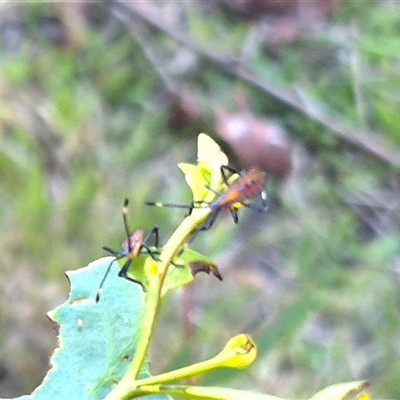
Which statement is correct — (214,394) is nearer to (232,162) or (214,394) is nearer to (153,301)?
(153,301)

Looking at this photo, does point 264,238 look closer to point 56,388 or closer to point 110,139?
point 110,139

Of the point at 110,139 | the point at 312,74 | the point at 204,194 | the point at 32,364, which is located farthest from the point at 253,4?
the point at 204,194

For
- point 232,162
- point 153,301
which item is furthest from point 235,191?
point 232,162

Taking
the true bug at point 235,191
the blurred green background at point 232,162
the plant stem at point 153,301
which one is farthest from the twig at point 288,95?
the plant stem at point 153,301

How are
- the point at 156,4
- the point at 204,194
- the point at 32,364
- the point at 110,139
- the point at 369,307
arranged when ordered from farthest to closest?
1. the point at 156,4
2. the point at 110,139
3. the point at 369,307
4. the point at 32,364
5. the point at 204,194

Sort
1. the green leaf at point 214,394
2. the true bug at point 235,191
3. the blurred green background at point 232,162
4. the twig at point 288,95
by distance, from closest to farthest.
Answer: the green leaf at point 214,394 < the true bug at point 235,191 < the blurred green background at point 232,162 < the twig at point 288,95

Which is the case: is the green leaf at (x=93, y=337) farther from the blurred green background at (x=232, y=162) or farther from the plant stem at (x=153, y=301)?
the blurred green background at (x=232, y=162)

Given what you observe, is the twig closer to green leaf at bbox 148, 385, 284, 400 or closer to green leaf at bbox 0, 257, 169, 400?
green leaf at bbox 0, 257, 169, 400
